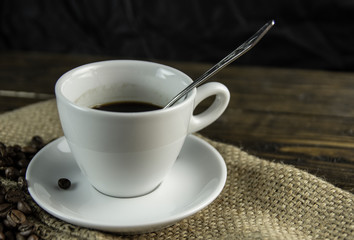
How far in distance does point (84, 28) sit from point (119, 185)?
1849 mm

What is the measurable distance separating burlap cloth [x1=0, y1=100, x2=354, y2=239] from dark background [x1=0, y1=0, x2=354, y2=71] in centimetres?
146

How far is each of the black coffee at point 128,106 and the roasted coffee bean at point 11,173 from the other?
0.27 meters

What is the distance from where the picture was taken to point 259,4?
259 cm

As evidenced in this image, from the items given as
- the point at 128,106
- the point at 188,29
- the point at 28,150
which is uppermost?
the point at 128,106

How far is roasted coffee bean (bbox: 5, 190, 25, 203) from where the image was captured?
1095 mm

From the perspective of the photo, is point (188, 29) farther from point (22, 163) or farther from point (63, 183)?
point (63, 183)

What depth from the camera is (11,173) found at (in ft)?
3.99

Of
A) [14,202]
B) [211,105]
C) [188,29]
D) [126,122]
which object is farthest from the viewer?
[188,29]

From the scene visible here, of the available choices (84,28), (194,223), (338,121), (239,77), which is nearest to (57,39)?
(84,28)

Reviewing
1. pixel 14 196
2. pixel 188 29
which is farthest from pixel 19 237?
pixel 188 29

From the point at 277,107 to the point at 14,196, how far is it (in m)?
1.14

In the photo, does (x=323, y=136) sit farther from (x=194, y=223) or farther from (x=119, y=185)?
(x=119, y=185)

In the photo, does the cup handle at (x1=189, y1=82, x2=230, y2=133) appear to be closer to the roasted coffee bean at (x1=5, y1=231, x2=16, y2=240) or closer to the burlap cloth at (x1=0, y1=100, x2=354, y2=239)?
the burlap cloth at (x1=0, y1=100, x2=354, y2=239)

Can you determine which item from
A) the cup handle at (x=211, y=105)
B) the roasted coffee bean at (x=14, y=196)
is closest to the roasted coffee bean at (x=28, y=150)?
the roasted coffee bean at (x=14, y=196)
